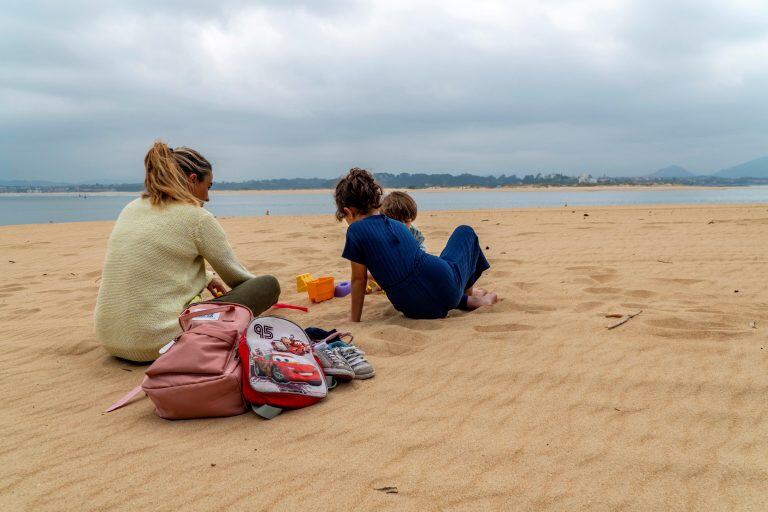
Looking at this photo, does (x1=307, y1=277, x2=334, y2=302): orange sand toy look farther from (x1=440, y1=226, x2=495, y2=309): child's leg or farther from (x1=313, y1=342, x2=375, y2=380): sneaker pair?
(x1=313, y1=342, x2=375, y2=380): sneaker pair

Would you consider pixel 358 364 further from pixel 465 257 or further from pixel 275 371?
pixel 465 257

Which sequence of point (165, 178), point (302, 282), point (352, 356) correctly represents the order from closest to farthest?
1. point (352, 356)
2. point (165, 178)
3. point (302, 282)

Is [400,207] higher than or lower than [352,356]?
higher

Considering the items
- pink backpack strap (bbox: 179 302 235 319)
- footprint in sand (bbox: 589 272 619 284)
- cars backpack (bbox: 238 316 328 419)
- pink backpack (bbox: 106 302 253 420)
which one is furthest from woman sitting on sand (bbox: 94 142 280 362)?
footprint in sand (bbox: 589 272 619 284)

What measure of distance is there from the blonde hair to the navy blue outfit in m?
1.23

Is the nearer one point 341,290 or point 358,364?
point 358,364

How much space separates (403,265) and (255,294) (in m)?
1.12

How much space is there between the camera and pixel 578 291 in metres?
5.12

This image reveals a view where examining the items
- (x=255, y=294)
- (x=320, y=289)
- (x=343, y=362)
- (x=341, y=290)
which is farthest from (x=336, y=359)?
(x=341, y=290)

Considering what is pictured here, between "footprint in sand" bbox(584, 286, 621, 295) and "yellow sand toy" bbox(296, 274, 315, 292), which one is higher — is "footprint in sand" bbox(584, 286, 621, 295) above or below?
above

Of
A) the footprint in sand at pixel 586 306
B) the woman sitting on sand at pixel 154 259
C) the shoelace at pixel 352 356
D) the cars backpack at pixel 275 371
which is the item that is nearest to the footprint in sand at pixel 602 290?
Answer: the footprint in sand at pixel 586 306

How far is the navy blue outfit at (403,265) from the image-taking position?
4.09 m

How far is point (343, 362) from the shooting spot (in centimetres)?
316

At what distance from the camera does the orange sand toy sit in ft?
17.8
